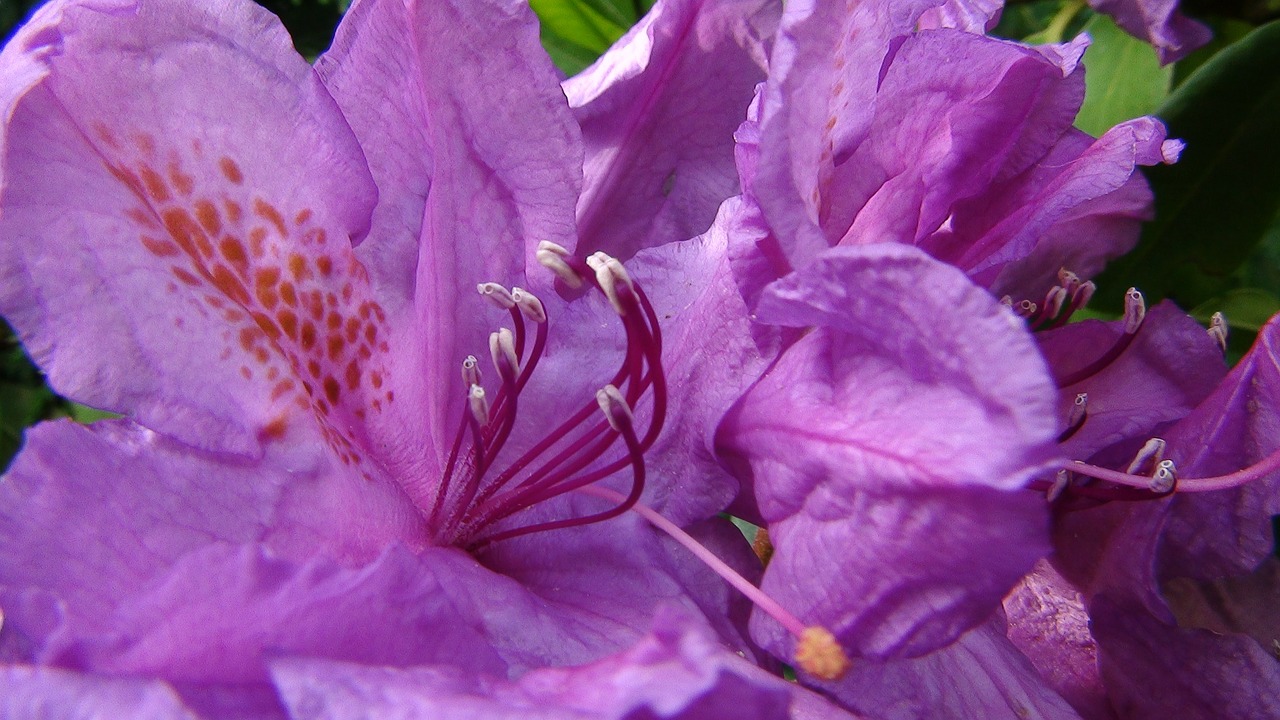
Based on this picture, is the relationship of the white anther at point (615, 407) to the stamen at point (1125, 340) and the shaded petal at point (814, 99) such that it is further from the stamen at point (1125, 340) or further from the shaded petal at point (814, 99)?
the stamen at point (1125, 340)

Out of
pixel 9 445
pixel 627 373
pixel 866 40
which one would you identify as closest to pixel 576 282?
pixel 627 373

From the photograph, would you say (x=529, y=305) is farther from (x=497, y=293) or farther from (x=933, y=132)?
(x=933, y=132)

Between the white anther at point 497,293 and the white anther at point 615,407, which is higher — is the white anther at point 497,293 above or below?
above

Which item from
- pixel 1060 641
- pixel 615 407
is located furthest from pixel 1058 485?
pixel 615 407

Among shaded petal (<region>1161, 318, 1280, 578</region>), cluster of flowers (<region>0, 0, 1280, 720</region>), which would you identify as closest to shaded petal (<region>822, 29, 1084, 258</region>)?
cluster of flowers (<region>0, 0, 1280, 720</region>)

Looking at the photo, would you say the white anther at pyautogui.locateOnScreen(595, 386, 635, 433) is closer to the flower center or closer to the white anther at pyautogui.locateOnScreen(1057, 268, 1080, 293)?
the flower center

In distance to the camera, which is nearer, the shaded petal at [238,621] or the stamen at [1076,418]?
the shaded petal at [238,621]

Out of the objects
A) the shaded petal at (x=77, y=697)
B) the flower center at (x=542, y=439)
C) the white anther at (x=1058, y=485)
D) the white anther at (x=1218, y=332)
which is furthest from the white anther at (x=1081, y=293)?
the shaded petal at (x=77, y=697)

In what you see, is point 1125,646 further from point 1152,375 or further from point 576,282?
point 576,282
